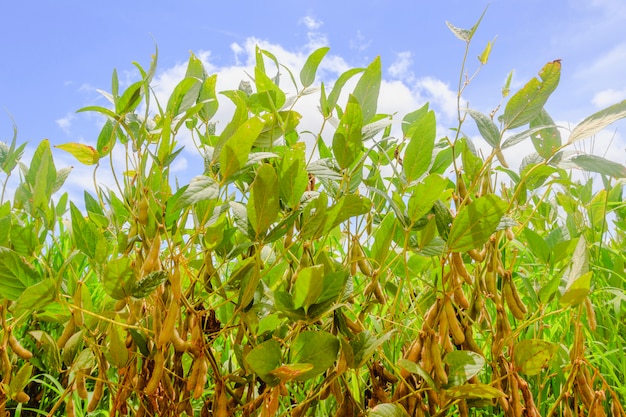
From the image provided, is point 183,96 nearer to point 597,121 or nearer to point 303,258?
point 303,258

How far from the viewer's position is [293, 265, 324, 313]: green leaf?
68cm

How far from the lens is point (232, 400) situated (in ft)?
2.91

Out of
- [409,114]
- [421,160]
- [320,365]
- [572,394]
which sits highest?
[409,114]

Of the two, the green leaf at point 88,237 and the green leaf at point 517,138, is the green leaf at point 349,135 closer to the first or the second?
the green leaf at point 517,138

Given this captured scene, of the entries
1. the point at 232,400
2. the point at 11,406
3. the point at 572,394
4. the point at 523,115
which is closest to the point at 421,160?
the point at 523,115

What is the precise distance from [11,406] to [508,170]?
1.31 metres

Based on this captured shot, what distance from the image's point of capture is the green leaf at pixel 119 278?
2.35 ft

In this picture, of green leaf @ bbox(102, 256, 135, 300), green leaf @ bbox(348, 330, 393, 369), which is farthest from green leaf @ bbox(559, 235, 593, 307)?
green leaf @ bbox(102, 256, 135, 300)

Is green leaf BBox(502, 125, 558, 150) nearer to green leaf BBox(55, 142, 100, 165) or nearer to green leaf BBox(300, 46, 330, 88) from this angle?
green leaf BBox(300, 46, 330, 88)

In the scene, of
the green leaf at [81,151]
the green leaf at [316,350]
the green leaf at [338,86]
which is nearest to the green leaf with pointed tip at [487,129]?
the green leaf at [338,86]

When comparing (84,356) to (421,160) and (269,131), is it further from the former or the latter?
(421,160)

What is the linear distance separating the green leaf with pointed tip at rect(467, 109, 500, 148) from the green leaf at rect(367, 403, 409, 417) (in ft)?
1.27

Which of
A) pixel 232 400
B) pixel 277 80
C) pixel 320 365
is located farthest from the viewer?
pixel 277 80

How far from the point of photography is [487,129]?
0.75m
